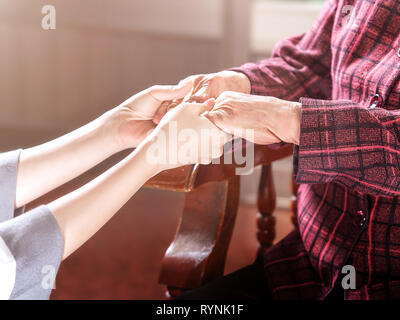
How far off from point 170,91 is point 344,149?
1.01 ft

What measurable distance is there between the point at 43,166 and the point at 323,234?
1.56 ft

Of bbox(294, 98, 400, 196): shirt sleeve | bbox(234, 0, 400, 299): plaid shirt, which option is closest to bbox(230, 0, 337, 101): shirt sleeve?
bbox(234, 0, 400, 299): plaid shirt

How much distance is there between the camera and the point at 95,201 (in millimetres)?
686

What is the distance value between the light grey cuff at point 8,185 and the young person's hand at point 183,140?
0.21 metres

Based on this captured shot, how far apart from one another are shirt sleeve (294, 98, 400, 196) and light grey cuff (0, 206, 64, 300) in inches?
13.7

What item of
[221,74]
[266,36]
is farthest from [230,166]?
[266,36]

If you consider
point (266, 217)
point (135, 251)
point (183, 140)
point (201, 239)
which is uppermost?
point (183, 140)

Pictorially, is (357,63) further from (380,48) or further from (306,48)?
(306,48)

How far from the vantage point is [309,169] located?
2.51 feet

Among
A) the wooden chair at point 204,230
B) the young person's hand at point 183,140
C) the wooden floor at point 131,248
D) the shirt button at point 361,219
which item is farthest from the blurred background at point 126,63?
the young person's hand at point 183,140

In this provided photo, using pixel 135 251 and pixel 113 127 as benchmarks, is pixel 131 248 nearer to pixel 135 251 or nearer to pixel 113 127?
pixel 135 251

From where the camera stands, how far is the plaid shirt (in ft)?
2.45

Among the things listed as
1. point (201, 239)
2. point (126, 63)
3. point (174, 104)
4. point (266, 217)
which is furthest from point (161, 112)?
point (126, 63)

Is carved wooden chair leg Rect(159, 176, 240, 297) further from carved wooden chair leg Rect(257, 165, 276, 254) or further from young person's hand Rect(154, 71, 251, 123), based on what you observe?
carved wooden chair leg Rect(257, 165, 276, 254)
